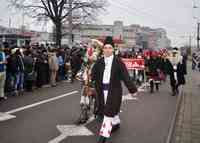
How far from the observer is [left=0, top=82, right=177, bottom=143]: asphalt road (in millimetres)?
7887

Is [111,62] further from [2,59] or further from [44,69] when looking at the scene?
[44,69]

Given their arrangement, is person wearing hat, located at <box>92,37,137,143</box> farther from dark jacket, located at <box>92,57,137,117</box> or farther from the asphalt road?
the asphalt road

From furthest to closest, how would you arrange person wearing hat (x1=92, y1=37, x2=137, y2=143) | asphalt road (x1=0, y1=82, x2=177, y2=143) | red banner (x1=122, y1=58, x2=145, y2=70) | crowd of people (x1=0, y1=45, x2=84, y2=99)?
1. red banner (x1=122, y1=58, x2=145, y2=70)
2. crowd of people (x1=0, y1=45, x2=84, y2=99)
3. asphalt road (x1=0, y1=82, x2=177, y2=143)
4. person wearing hat (x1=92, y1=37, x2=137, y2=143)

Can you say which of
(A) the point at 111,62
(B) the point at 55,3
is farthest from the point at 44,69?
(B) the point at 55,3

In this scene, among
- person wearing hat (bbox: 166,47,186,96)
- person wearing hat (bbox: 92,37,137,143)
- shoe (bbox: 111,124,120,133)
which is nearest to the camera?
person wearing hat (bbox: 92,37,137,143)

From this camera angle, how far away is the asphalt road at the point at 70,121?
25.9 ft

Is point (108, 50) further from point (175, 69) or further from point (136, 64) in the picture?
point (136, 64)

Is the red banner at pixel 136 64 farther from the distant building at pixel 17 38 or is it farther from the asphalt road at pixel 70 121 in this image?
the distant building at pixel 17 38

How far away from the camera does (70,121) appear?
959 cm

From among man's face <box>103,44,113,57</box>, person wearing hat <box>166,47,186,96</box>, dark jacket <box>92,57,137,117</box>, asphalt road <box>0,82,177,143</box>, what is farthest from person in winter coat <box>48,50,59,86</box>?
man's face <box>103,44,113,57</box>

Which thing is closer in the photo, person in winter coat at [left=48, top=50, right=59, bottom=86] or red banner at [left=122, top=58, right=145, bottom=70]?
person in winter coat at [left=48, top=50, right=59, bottom=86]

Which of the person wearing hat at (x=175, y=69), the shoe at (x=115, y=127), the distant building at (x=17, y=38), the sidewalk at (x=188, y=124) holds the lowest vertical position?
the sidewalk at (x=188, y=124)

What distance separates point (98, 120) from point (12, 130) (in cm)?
215

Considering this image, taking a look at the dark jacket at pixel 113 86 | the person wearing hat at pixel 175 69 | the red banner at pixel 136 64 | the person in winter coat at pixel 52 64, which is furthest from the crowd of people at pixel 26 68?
the dark jacket at pixel 113 86
